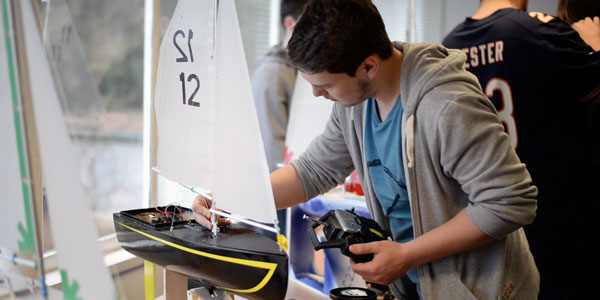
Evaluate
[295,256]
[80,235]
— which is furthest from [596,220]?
[80,235]

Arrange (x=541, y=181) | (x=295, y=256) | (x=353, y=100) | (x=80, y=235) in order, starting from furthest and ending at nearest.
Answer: (x=295, y=256) < (x=541, y=181) < (x=353, y=100) < (x=80, y=235)

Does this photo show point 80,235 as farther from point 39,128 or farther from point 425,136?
point 425,136

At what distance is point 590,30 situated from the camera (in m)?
1.56

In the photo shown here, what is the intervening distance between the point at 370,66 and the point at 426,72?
10 cm

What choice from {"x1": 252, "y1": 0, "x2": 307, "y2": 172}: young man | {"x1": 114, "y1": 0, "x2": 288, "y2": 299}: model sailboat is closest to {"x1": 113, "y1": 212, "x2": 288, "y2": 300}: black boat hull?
{"x1": 114, "y1": 0, "x2": 288, "y2": 299}: model sailboat

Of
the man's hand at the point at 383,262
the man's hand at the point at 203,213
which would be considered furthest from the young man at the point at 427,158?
the man's hand at the point at 203,213

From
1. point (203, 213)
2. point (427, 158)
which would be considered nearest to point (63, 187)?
point (203, 213)

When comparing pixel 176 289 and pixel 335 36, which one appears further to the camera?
pixel 176 289

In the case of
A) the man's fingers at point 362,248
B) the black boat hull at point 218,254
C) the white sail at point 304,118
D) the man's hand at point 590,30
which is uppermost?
the man's hand at point 590,30

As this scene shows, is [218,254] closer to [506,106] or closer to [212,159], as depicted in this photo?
[212,159]

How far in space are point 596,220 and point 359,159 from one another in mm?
887

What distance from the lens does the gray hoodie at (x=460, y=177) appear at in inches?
34.7

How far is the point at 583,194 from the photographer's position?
1.48m

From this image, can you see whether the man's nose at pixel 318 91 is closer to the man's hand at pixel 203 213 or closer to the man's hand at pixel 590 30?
the man's hand at pixel 203 213
